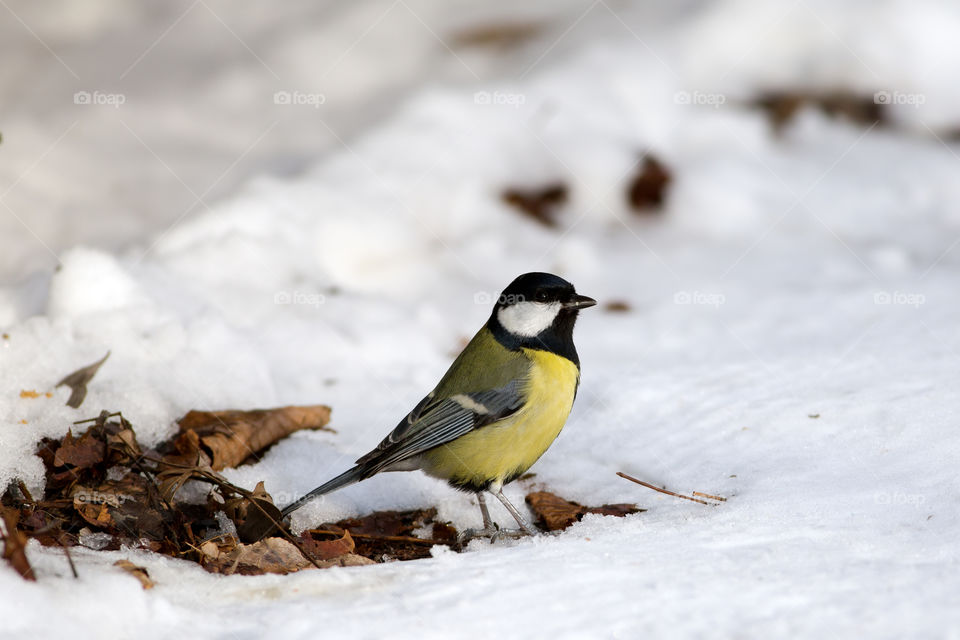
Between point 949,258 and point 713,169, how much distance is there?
158cm

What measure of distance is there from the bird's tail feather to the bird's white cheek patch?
77 cm

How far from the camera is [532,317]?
3197 mm

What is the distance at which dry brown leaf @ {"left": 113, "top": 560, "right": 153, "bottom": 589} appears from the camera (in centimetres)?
216

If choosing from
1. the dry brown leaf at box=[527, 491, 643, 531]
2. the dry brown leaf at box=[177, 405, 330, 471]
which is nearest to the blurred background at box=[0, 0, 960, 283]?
the dry brown leaf at box=[177, 405, 330, 471]

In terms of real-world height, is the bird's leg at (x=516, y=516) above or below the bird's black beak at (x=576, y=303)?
below

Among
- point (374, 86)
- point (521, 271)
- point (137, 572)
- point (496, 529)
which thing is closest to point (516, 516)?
point (496, 529)

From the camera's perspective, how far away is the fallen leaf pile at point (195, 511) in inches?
101

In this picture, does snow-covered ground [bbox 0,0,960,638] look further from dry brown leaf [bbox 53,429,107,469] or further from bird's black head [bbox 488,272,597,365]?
bird's black head [bbox 488,272,597,365]

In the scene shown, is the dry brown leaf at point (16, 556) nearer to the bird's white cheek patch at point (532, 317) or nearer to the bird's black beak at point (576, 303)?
the bird's white cheek patch at point (532, 317)

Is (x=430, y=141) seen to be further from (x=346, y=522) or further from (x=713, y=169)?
(x=346, y=522)

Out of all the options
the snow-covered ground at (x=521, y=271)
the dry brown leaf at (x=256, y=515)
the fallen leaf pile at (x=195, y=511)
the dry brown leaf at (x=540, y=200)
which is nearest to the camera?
the snow-covered ground at (x=521, y=271)

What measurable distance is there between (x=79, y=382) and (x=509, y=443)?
5.39 feet

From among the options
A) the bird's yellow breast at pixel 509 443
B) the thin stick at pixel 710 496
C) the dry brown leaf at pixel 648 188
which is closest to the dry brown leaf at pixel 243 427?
the bird's yellow breast at pixel 509 443

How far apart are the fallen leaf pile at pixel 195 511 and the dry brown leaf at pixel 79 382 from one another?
0.44 feet
